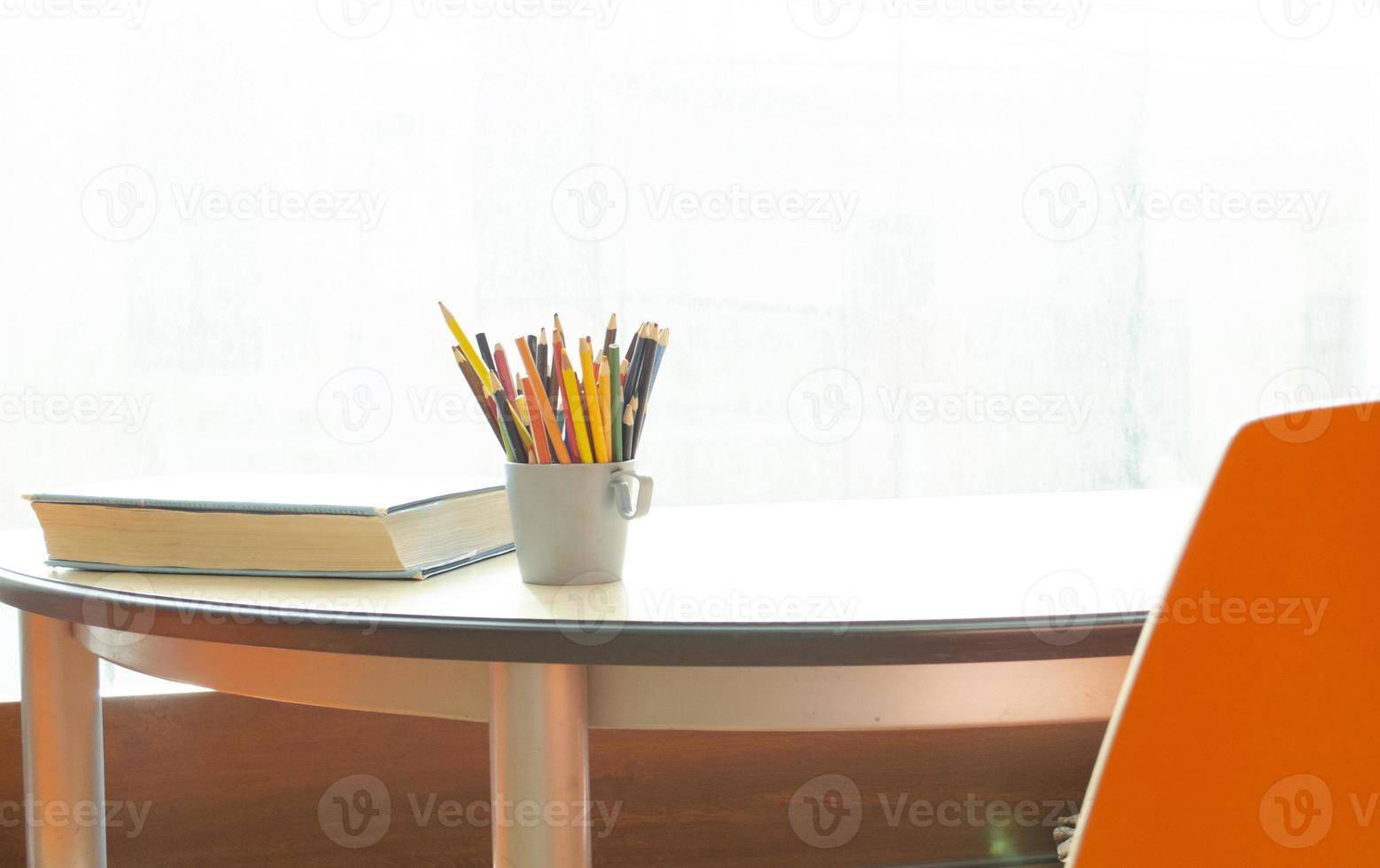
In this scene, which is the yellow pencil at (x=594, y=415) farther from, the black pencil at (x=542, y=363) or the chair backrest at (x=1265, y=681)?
the chair backrest at (x=1265, y=681)

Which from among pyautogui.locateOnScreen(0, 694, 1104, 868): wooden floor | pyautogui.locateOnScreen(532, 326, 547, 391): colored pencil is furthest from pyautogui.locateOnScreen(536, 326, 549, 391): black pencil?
pyautogui.locateOnScreen(0, 694, 1104, 868): wooden floor

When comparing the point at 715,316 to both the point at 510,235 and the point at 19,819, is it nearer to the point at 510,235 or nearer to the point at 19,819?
the point at 510,235

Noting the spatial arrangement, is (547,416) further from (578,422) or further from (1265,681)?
(1265,681)

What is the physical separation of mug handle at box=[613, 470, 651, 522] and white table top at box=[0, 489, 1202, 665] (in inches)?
1.9

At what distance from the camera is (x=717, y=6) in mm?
2096

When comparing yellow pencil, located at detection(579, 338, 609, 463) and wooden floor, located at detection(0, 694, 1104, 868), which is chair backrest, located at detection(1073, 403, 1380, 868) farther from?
wooden floor, located at detection(0, 694, 1104, 868)

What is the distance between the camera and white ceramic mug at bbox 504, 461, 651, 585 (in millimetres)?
871

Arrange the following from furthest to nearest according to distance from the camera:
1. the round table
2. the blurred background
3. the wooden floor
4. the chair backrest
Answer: the blurred background < the wooden floor < the round table < the chair backrest

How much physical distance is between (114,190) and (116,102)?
0.13 metres

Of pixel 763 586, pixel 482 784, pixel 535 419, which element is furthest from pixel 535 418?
pixel 482 784

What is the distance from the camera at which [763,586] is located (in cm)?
86

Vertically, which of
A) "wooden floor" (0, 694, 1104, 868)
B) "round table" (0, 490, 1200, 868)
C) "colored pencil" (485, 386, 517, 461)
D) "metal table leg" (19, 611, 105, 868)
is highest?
"colored pencil" (485, 386, 517, 461)

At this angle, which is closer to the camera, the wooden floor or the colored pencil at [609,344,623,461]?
the colored pencil at [609,344,623,461]

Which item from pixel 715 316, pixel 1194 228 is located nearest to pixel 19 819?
pixel 715 316
